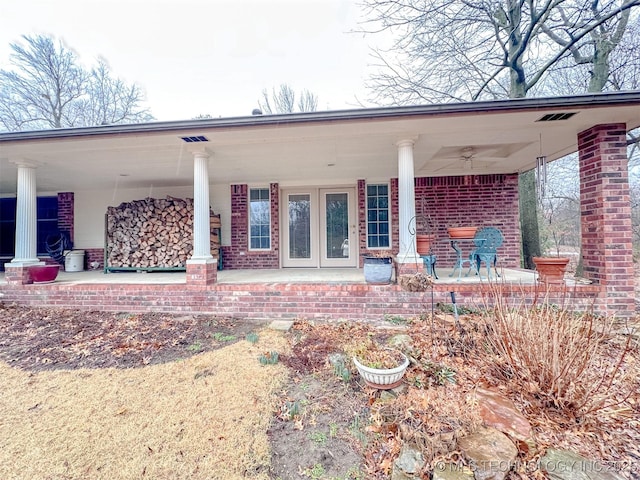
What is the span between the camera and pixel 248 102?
14062 millimetres

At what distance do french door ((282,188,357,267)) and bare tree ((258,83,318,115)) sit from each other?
8.21m

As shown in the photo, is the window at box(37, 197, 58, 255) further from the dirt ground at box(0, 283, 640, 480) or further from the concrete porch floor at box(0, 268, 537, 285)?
the dirt ground at box(0, 283, 640, 480)

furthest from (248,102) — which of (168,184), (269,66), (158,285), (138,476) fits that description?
(138,476)

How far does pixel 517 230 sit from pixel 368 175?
3486mm

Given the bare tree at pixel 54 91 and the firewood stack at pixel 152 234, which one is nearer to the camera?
the firewood stack at pixel 152 234

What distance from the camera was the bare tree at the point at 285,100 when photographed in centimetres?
1321

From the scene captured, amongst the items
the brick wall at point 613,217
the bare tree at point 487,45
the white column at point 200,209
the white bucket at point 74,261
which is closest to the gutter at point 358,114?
the brick wall at point 613,217

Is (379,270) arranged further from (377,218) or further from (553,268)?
(377,218)

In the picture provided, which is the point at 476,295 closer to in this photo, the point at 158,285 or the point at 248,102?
the point at 158,285

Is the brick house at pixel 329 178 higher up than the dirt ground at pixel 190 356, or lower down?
higher up

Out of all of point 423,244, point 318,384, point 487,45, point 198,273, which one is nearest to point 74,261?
point 198,273

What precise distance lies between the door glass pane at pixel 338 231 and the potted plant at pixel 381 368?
14.1ft

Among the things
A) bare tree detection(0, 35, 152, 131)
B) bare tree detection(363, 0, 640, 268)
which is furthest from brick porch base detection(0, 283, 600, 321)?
bare tree detection(0, 35, 152, 131)

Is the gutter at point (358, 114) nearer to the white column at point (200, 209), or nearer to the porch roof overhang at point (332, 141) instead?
the porch roof overhang at point (332, 141)
